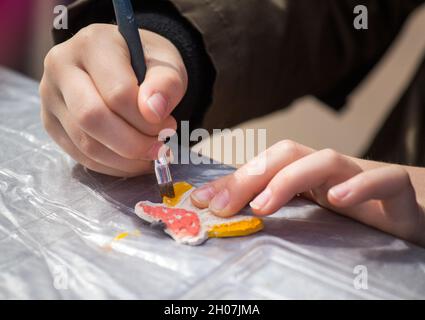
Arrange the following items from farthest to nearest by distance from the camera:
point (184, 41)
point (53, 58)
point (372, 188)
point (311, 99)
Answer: point (311, 99) → point (184, 41) → point (53, 58) → point (372, 188)

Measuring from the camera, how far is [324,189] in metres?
0.51

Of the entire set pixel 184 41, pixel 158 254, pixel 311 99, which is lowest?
pixel 311 99

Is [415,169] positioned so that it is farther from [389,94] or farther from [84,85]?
[389,94]

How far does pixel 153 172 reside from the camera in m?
0.59

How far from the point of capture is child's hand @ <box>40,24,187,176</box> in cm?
49

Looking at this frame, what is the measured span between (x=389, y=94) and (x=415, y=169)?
3.93 ft

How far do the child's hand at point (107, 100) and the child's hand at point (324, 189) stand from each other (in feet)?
0.28

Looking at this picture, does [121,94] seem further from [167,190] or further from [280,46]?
[280,46]

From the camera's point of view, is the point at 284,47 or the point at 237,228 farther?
the point at 284,47

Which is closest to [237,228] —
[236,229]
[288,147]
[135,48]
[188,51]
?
[236,229]

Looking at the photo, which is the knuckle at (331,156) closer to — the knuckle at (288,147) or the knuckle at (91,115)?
the knuckle at (288,147)

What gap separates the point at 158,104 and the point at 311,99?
3.12 feet

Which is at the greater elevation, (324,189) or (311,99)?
(324,189)

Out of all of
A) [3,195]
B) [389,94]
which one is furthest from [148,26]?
[389,94]
